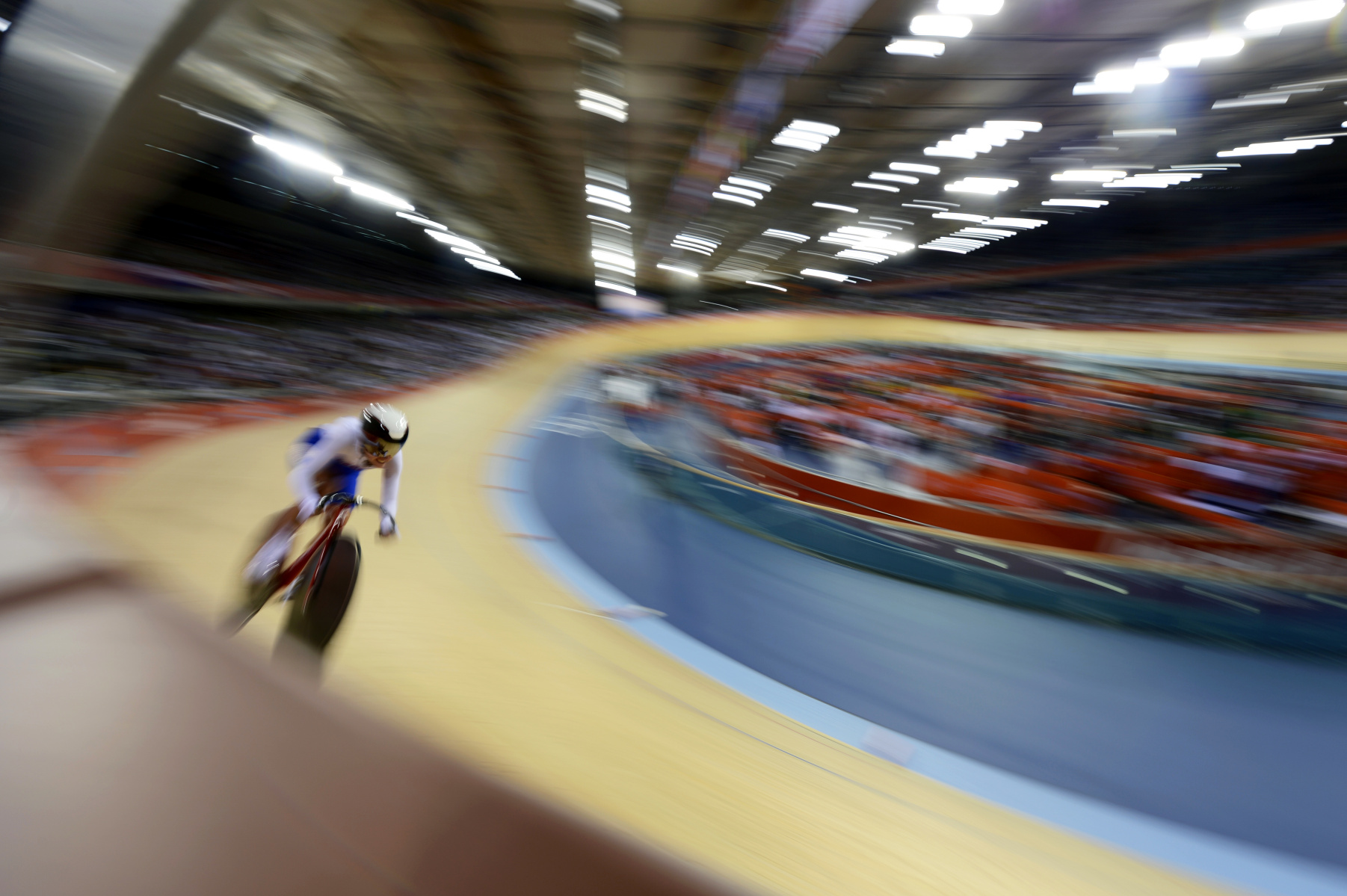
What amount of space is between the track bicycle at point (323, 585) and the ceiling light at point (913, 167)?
10512 millimetres

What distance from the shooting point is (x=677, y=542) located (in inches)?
178

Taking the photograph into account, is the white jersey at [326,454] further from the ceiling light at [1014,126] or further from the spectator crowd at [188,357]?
the ceiling light at [1014,126]

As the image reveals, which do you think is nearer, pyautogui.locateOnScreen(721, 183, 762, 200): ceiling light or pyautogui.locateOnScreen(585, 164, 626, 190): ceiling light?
pyautogui.locateOnScreen(585, 164, 626, 190): ceiling light

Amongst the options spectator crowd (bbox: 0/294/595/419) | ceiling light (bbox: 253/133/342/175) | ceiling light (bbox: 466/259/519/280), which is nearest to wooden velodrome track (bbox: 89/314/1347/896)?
spectator crowd (bbox: 0/294/595/419)

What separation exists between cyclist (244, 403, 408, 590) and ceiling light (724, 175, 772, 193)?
12.7m

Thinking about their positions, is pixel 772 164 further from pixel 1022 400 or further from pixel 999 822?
pixel 999 822

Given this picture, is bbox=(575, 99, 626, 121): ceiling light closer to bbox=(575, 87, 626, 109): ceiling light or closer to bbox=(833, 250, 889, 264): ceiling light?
bbox=(575, 87, 626, 109): ceiling light

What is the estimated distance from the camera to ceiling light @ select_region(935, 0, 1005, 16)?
5441 mm

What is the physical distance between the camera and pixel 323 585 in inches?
80.8

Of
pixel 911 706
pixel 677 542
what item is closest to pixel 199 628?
pixel 911 706

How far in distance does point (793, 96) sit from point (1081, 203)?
6.58 metres

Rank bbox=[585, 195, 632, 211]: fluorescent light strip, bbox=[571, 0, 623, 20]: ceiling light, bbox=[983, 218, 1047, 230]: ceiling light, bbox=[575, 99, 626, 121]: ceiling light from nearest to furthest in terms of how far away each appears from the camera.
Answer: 1. bbox=[571, 0, 623, 20]: ceiling light
2. bbox=[575, 99, 626, 121]: ceiling light
3. bbox=[983, 218, 1047, 230]: ceiling light
4. bbox=[585, 195, 632, 211]: fluorescent light strip

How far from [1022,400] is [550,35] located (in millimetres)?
7363

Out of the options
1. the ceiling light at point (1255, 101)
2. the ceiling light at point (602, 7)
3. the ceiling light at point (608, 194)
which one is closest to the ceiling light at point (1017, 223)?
the ceiling light at point (1255, 101)
